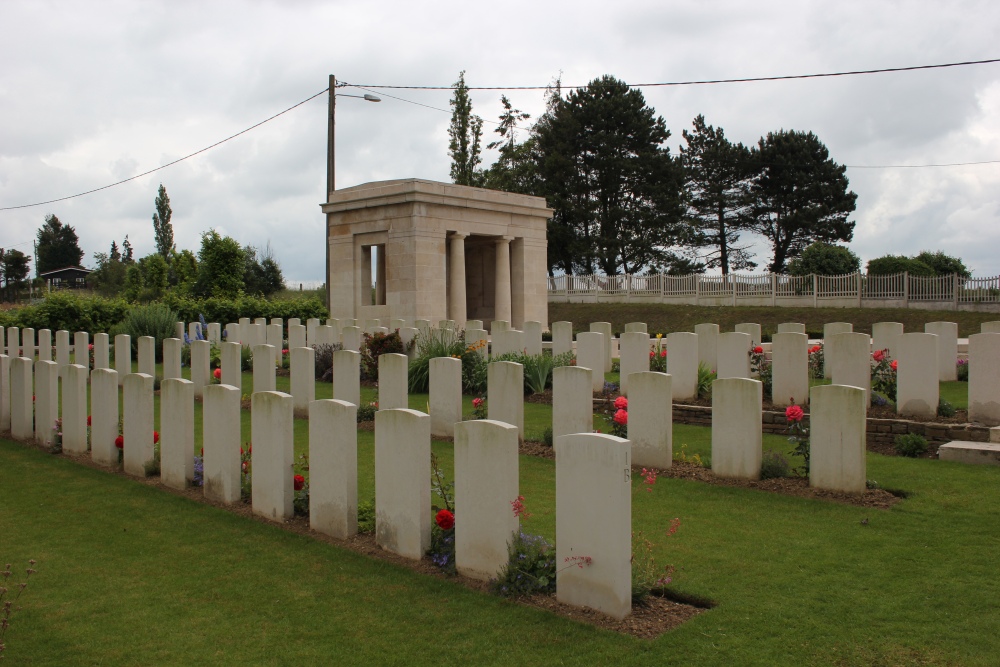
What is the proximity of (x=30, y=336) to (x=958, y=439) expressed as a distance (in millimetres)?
14410

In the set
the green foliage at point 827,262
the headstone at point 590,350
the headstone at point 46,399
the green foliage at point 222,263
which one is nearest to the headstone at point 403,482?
the headstone at point 46,399

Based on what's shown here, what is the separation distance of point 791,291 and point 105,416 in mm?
28335

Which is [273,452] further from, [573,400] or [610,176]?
[610,176]

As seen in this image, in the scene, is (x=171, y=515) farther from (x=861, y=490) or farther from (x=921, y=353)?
(x=921, y=353)

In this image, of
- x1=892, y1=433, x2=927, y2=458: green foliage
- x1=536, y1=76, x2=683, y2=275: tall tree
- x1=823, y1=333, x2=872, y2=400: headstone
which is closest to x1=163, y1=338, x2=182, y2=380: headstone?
x1=823, y1=333, x2=872, y2=400: headstone

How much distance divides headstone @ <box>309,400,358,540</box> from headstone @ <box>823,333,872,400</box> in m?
6.26

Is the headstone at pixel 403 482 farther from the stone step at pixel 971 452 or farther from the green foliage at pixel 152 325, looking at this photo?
the green foliage at pixel 152 325

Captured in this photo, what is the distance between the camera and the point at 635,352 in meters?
11.0

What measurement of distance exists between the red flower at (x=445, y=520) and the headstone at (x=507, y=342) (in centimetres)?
764

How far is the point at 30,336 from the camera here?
14469mm

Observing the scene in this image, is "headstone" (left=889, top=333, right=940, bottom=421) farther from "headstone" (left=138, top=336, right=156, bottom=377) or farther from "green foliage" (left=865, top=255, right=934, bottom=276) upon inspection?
"green foliage" (left=865, top=255, right=934, bottom=276)

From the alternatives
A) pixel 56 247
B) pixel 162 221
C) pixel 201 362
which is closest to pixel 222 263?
pixel 201 362

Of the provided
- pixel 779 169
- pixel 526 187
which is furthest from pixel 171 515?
pixel 779 169

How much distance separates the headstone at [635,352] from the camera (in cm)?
1091
